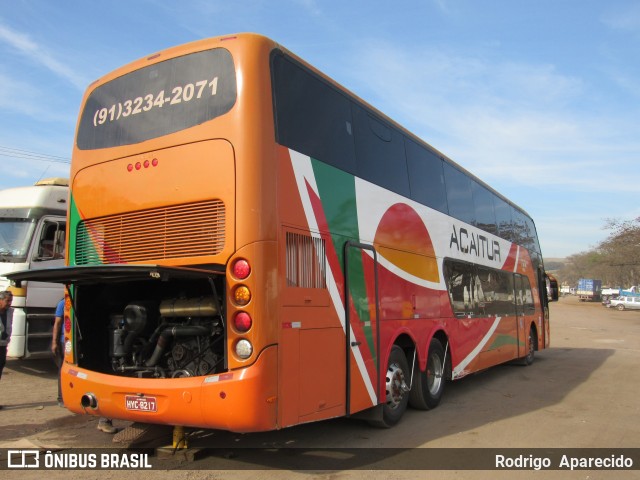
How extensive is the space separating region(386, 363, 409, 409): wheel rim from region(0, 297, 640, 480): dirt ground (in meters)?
0.35

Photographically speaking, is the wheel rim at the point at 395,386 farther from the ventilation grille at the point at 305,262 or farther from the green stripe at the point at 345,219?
the ventilation grille at the point at 305,262

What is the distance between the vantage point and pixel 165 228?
5.36 meters

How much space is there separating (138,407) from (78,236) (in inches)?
88.1

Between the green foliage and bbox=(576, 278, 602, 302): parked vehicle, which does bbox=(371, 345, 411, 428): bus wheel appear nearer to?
the green foliage

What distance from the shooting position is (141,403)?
4.98 meters

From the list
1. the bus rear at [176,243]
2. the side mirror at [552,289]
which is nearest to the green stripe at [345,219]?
the bus rear at [176,243]

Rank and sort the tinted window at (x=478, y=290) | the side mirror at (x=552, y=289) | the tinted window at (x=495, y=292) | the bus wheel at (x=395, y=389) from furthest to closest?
the side mirror at (x=552, y=289) < the tinted window at (x=495, y=292) < the tinted window at (x=478, y=290) < the bus wheel at (x=395, y=389)

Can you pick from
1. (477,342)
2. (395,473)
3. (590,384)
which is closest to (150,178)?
(395,473)

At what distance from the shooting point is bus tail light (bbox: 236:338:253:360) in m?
4.71

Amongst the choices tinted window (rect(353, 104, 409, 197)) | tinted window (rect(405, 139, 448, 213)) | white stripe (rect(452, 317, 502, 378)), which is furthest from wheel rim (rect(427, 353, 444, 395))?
tinted window (rect(353, 104, 409, 197))

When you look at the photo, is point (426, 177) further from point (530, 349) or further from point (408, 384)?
point (530, 349)

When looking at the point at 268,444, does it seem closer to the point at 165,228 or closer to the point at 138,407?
the point at 138,407

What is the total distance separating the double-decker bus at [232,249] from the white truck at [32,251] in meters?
4.13

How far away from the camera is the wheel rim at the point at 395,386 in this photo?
705 cm
